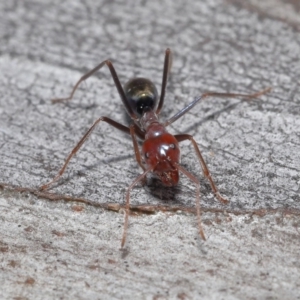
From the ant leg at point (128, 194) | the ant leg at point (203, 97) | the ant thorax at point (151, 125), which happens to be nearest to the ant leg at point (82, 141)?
the ant thorax at point (151, 125)

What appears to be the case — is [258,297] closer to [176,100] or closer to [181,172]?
[181,172]

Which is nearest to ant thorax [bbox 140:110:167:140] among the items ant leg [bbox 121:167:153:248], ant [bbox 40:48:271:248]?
ant [bbox 40:48:271:248]

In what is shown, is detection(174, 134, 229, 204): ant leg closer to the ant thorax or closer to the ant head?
the ant thorax

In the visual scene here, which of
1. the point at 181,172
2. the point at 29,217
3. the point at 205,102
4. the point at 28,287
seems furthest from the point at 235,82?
the point at 28,287

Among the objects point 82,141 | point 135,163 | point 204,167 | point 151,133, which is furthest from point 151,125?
point 204,167

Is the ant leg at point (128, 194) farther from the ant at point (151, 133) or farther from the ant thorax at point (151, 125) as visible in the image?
the ant thorax at point (151, 125)

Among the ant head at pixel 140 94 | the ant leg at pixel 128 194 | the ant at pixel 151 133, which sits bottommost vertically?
the ant leg at pixel 128 194
